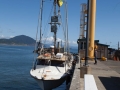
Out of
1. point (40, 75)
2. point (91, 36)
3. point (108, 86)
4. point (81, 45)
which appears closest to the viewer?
point (108, 86)

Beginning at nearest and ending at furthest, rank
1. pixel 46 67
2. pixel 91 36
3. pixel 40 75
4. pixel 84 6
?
pixel 40 75 < pixel 46 67 < pixel 91 36 < pixel 84 6

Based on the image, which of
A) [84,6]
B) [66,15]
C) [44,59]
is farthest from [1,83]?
[84,6]

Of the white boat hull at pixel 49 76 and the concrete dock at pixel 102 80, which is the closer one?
the concrete dock at pixel 102 80

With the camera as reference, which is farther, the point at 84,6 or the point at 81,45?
the point at 84,6

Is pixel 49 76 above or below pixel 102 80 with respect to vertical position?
below

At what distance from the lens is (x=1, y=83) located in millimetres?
23547

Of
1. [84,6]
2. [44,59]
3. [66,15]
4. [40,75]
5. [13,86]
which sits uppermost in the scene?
[84,6]

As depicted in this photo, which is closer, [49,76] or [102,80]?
[102,80]

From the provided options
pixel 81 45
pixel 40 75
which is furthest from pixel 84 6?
pixel 40 75

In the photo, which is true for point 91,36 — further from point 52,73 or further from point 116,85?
point 116,85

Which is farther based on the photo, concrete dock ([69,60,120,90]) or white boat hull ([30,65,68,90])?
white boat hull ([30,65,68,90])

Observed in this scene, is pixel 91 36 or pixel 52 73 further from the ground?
pixel 91 36

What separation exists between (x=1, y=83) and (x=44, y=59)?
349 inches

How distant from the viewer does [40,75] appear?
15531 millimetres
